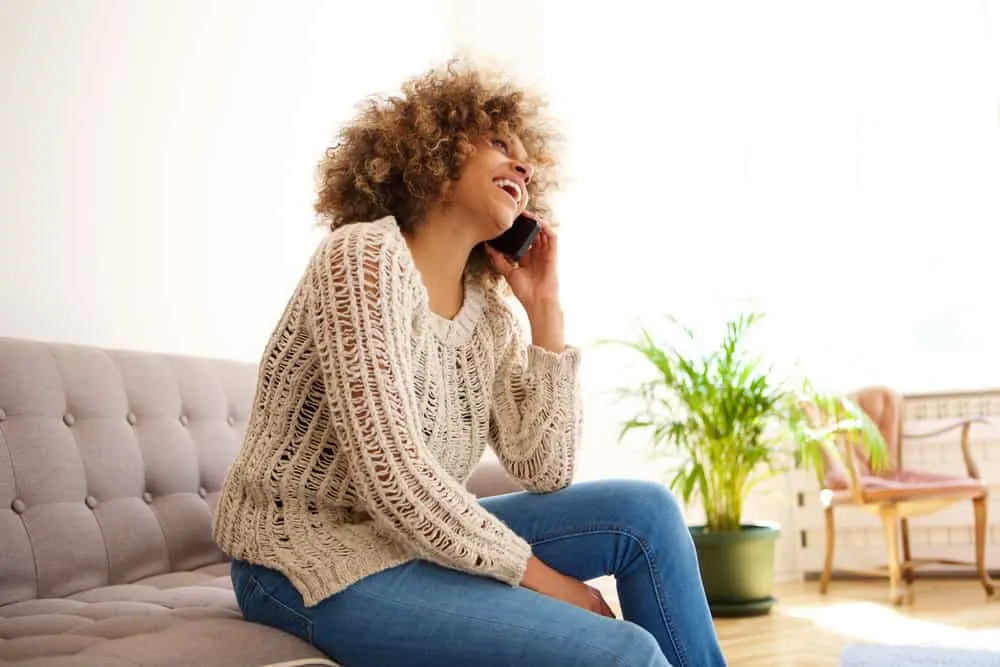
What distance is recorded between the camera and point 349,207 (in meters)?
1.66

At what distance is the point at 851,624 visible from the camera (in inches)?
142

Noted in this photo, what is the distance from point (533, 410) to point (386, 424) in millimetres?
459

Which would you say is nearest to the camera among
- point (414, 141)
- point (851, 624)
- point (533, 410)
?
point (414, 141)

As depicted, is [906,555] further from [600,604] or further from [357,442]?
[357,442]

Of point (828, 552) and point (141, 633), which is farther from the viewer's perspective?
point (828, 552)

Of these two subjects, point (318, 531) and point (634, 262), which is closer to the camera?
point (318, 531)

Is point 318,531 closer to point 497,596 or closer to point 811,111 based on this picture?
point 497,596

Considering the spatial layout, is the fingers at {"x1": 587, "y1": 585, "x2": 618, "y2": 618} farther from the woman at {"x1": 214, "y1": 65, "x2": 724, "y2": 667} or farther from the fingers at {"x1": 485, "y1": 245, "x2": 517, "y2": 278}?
the fingers at {"x1": 485, "y1": 245, "x2": 517, "y2": 278}

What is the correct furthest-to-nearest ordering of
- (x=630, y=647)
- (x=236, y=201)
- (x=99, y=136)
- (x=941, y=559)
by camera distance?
(x=941, y=559) → (x=236, y=201) → (x=99, y=136) → (x=630, y=647)

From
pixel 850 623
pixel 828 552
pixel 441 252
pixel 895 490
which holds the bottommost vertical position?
pixel 850 623

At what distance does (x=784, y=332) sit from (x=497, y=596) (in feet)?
12.9

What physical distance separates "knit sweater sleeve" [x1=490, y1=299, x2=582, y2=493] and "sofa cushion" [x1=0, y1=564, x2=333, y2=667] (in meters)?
0.47

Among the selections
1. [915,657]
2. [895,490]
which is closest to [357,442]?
[915,657]

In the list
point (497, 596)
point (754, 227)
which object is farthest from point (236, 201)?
point (754, 227)
